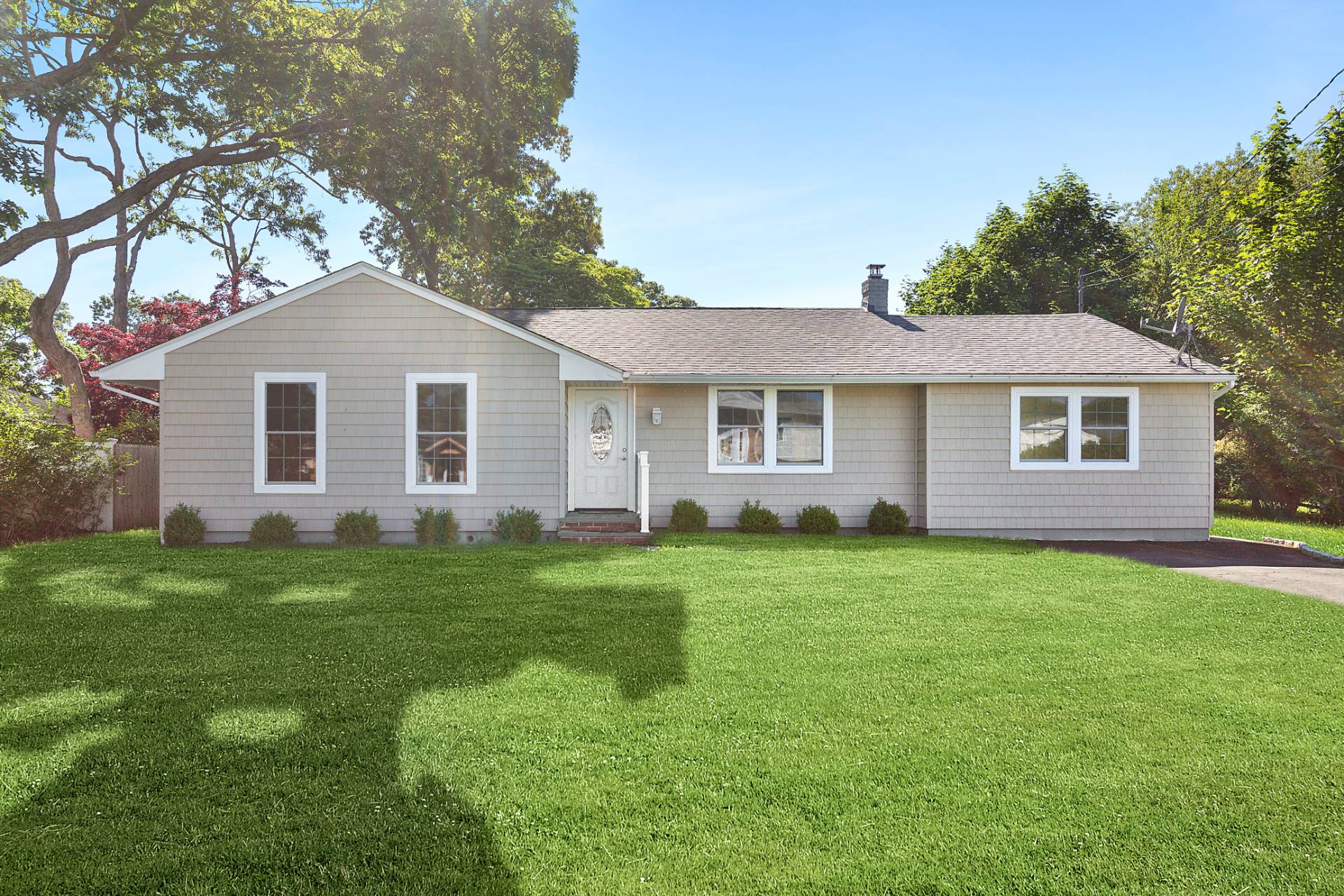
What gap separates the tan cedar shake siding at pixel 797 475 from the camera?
41.7 feet

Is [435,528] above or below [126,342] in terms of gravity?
below

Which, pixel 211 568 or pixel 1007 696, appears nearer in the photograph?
pixel 1007 696

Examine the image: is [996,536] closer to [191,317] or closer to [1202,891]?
[1202,891]

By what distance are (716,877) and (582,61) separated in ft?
75.6

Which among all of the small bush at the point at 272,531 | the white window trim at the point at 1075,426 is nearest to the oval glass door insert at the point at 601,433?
the small bush at the point at 272,531

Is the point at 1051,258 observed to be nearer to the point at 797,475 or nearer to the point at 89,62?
the point at 797,475

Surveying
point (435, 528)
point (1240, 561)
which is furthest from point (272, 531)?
point (1240, 561)

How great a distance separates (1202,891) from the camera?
8.34ft

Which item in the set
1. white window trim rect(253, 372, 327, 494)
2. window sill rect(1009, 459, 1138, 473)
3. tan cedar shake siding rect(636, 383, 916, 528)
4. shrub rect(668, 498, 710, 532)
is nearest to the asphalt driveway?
window sill rect(1009, 459, 1138, 473)

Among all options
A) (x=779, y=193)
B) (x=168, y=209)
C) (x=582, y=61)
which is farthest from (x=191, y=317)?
(x=779, y=193)

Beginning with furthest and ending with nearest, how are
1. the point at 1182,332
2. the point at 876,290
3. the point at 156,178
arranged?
the point at 156,178 < the point at 876,290 < the point at 1182,332

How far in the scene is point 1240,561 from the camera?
10195 millimetres

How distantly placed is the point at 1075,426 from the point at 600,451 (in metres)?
8.20

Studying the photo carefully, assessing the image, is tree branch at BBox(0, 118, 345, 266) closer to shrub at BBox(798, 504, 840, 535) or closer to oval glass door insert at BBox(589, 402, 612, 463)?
oval glass door insert at BBox(589, 402, 612, 463)
